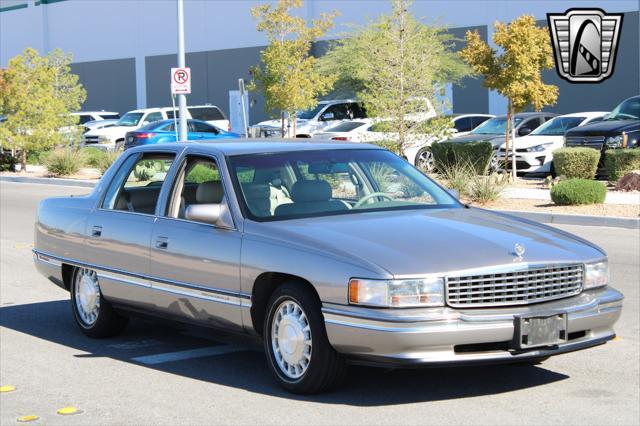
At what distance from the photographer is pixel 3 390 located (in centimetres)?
753

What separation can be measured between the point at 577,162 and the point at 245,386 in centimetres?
1834

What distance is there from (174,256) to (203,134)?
97.0 feet

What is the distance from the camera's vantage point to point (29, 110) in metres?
35.7

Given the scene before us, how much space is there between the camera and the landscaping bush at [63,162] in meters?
33.8

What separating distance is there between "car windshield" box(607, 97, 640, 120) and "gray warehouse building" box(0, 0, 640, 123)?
12.7 meters

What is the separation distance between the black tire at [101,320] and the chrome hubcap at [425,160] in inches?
756

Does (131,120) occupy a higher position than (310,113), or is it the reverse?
(310,113)

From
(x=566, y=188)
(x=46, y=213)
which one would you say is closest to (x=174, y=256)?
(x=46, y=213)

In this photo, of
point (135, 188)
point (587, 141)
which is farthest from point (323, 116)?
point (135, 188)

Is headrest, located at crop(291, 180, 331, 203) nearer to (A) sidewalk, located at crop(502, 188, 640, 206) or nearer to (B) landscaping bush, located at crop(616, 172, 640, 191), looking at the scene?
(A) sidewalk, located at crop(502, 188, 640, 206)

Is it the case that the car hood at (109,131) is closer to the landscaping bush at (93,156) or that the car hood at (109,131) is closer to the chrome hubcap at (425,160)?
the landscaping bush at (93,156)

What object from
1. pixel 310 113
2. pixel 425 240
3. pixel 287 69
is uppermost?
pixel 287 69

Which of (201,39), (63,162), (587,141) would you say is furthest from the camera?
(201,39)

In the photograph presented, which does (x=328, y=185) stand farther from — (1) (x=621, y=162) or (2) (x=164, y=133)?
(2) (x=164, y=133)
